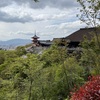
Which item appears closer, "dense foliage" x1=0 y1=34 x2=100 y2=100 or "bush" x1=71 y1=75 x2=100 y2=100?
"bush" x1=71 y1=75 x2=100 y2=100

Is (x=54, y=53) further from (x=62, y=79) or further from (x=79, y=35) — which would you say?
(x=79, y=35)

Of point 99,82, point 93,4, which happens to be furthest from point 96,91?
point 93,4

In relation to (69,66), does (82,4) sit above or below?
above

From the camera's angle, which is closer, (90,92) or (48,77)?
(90,92)

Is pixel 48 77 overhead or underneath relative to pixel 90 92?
underneath

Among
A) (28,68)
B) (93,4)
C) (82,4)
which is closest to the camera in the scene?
(93,4)

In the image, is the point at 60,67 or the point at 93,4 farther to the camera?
the point at 60,67

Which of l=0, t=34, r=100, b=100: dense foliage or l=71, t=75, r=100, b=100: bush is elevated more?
l=71, t=75, r=100, b=100: bush

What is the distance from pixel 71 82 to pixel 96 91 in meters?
11.2

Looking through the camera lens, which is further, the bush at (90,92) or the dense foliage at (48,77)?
the dense foliage at (48,77)

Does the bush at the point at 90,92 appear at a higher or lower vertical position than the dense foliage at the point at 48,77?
higher

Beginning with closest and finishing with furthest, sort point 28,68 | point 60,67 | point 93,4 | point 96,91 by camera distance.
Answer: point 96,91, point 93,4, point 28,68, point 60,67

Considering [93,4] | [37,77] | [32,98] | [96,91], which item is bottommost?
[32,98]

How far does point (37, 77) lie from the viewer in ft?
43.2
